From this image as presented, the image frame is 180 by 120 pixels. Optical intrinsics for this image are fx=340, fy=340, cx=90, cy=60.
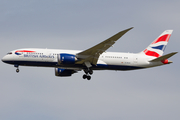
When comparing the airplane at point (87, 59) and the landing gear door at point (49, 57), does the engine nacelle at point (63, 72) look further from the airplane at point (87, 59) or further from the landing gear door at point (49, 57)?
the landing gear door at point (49, 57)

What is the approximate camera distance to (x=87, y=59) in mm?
47500

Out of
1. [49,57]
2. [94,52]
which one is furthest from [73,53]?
[49,57]

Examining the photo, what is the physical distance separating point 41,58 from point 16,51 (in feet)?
12.7

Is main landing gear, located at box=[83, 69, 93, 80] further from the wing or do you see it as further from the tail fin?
the tail fin

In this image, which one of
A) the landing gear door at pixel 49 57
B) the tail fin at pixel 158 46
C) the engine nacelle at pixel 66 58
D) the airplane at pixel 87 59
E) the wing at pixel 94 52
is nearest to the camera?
the wing at pixel 94 52

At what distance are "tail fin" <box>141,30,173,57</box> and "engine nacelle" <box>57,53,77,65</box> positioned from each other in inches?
484

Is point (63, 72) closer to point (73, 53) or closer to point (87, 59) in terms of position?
point (73, 53)

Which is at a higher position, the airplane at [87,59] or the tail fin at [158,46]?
the tail fin at [158,46]

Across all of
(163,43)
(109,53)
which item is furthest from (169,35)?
(109,53)

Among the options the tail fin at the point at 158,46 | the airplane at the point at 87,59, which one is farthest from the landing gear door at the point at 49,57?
the tail fin at the point at 158,46

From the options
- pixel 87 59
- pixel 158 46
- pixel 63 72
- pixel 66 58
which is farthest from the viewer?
pixel 158 46

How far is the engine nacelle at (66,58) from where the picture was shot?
45.9m

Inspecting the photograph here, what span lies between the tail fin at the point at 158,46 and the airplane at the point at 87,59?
40.7 inches

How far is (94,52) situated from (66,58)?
395 centimetres
